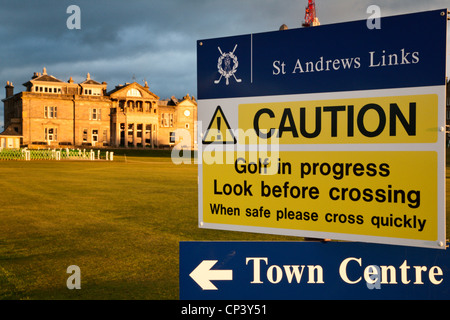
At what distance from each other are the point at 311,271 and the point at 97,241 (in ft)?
23.7

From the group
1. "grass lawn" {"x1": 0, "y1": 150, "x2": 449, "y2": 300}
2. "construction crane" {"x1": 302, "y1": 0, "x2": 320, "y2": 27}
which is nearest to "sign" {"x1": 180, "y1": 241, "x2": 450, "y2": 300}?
"construction crane" {"x1": 302, "y1": 0, "x2": 320, "y2": 27}

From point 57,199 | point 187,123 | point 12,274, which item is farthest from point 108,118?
point 12,274

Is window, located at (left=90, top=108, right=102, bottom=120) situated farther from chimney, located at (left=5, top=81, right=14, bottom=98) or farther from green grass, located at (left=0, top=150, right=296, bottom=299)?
green grass, located at (left=0, top=150, right=296, bottom=299)

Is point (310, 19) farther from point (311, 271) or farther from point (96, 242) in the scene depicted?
point (96, 242)

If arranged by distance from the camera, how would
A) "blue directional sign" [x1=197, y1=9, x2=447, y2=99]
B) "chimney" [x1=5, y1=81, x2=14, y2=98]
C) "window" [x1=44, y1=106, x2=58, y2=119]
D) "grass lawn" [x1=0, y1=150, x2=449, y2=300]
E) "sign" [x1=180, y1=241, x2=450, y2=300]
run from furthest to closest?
"chimney" [x1=5, y1=81, x2=14, y2=98] < "window" [x1=44, y1=106, x2=58, y2=119] < "grass lawn" [x1=0, y1=150, x2=449, y2=300] < "sign" [x1=180, y1=241, x2=450, y2=300] < "blue directional sign" [x1=197, y1=9, x2=447, y2=99]

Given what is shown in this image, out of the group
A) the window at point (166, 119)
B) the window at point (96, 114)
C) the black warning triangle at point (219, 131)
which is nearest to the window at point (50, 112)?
the window at point (96, 114)

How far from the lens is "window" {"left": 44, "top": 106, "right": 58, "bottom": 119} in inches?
3083

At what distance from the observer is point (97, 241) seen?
8789mm

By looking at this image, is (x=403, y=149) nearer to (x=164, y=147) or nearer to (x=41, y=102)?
(x=41, y=102)

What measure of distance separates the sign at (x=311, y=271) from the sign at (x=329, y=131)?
0.42ft

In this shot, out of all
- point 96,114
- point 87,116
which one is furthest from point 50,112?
point 96,114

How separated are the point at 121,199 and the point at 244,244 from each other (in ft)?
45.6
